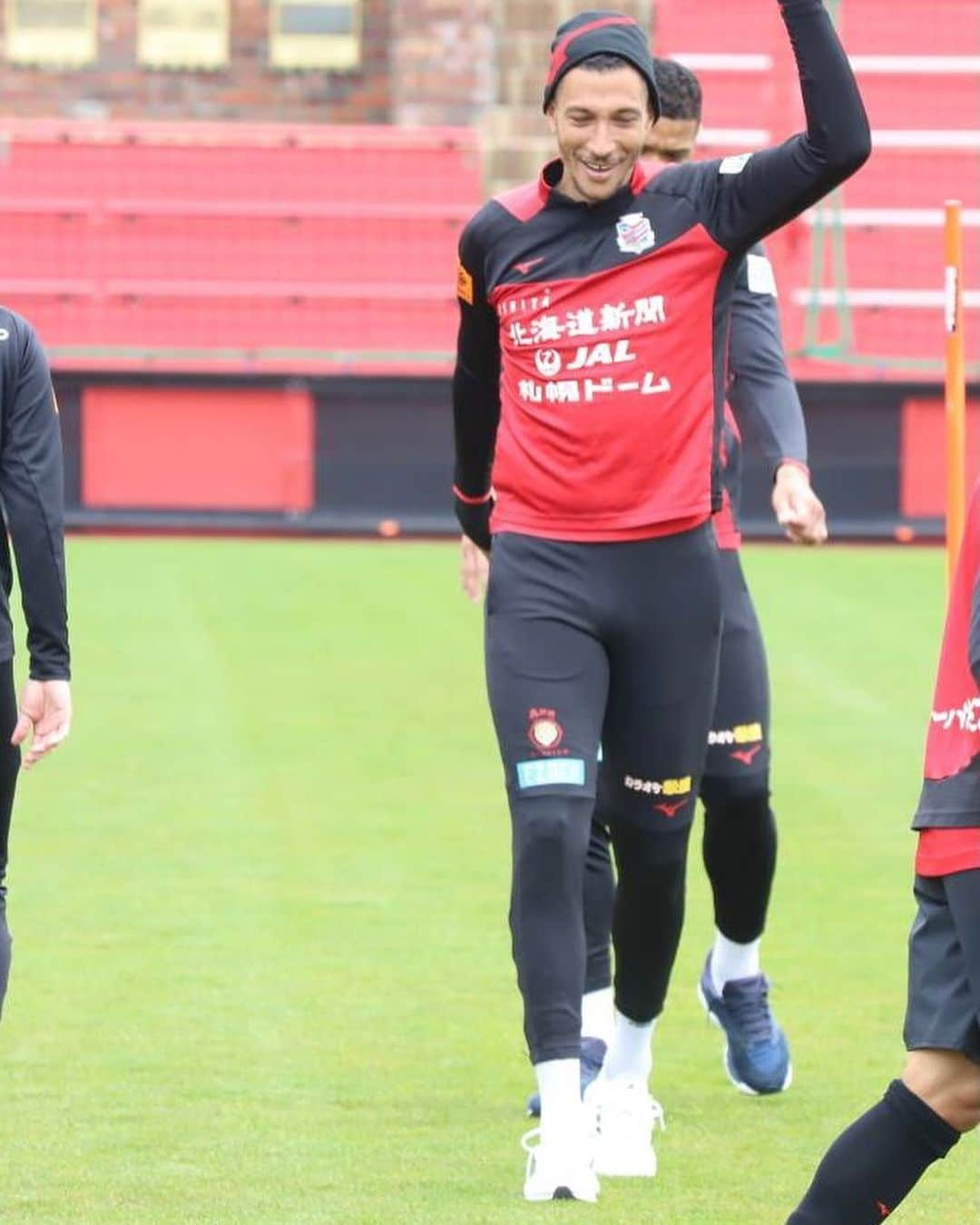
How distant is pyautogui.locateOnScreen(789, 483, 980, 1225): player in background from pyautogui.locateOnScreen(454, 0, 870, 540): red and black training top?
1.15 metres

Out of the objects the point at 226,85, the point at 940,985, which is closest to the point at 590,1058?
the point at 940,985

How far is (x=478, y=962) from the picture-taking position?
7.39 m

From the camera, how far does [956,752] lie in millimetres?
4203

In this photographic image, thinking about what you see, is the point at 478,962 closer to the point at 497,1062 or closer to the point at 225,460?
the point at 497,1062

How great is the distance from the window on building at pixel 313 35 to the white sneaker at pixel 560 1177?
2161 centimetres

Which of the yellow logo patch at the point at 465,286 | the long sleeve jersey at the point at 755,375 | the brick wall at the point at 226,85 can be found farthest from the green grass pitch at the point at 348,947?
the brick wall at the point at 226,85

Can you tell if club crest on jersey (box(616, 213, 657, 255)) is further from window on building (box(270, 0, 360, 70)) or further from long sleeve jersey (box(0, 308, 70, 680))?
window on building (box(270, 0, 360, 70))

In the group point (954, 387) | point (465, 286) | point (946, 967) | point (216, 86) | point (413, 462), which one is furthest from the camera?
point (216, 86)

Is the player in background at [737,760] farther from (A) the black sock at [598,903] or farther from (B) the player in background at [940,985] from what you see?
(B) the player in background at [940,985]

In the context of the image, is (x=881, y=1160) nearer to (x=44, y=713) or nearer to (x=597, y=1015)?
(x=44, y=713)

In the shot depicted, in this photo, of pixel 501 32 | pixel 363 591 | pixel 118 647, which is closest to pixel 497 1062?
pixel 118 647

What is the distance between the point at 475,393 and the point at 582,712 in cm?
73

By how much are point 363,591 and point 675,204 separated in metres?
10.6

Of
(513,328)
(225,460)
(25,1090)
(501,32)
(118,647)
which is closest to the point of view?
(513,328)
